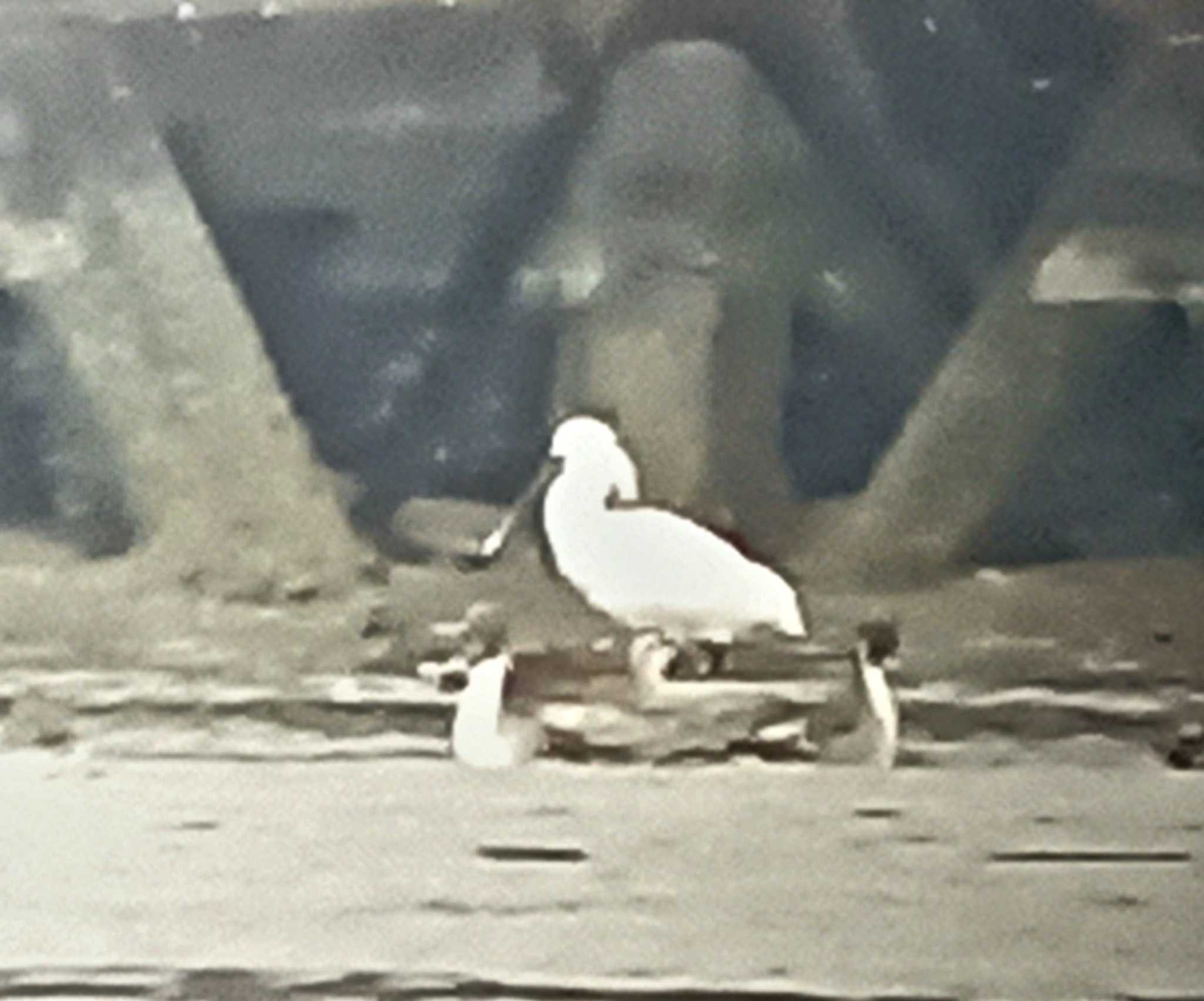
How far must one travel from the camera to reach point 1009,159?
1.02 m

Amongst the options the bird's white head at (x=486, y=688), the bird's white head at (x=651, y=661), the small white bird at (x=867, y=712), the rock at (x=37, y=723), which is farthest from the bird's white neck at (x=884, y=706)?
the rock at (x=37, y=723)

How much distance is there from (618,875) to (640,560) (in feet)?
0.63

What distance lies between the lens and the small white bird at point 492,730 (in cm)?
103

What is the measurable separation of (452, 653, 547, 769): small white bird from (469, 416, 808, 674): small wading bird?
8cm

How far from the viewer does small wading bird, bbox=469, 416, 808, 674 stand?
102 centimetres

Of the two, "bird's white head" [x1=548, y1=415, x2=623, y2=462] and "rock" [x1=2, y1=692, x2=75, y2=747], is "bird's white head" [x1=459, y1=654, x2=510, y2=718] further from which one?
"rock" [x1=2, y1=692, x2=75, y2=747]

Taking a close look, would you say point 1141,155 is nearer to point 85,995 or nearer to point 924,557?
point 924,557

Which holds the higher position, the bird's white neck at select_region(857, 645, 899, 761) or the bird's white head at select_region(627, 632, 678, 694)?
the bird's white head at select_region(627, 632, 678, 694)

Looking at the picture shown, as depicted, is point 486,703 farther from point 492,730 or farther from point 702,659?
point 702,659

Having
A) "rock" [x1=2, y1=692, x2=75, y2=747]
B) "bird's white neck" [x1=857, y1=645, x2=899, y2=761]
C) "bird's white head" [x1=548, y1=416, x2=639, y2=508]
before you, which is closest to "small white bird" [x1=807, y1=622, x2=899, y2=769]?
"bird's white neck" [x1=857, y1=645, x2=899, y2=761]

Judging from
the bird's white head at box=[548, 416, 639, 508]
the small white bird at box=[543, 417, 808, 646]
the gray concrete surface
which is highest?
the bird's white head at box=[548, 416, 639, 508]

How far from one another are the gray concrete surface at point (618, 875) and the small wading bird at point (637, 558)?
0.09 metres

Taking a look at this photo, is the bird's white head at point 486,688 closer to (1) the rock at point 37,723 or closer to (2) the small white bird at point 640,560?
(2) the small white bird at point 640,560

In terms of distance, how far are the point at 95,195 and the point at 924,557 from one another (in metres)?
0.58
